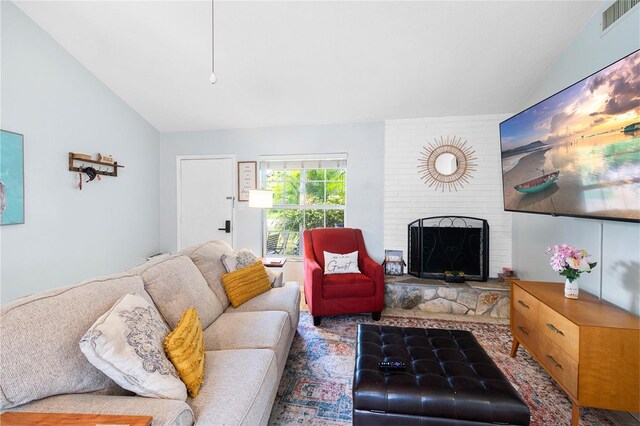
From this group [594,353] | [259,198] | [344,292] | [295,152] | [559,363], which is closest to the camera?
[594,353]

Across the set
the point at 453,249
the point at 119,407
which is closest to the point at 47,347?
the point at 119,407

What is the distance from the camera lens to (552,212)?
2047mm

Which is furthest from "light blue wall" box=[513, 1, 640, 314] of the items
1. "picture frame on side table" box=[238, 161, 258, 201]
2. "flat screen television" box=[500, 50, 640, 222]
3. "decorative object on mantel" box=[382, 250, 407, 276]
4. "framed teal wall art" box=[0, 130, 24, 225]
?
"framed teal wall art" box=[0, 130, 24, 225]

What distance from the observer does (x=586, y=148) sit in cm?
170

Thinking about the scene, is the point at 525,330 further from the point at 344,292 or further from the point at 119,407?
the point at 119,407

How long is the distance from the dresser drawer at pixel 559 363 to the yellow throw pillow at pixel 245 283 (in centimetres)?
202

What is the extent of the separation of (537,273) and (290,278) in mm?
2849

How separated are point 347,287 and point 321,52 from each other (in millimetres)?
2265

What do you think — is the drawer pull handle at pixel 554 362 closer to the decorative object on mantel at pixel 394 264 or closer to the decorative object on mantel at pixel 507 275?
the decorative object on mantel at pixel 507 275

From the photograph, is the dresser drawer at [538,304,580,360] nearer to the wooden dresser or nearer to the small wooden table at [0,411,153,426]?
the wooden dresser

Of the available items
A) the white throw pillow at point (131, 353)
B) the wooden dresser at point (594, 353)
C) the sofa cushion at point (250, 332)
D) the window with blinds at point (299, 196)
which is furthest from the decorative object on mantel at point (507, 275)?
the white throw pillow at point (131, 353)

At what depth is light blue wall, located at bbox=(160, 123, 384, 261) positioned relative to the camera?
3611 millimetres

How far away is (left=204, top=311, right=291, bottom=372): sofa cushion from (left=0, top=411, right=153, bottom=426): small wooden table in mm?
702

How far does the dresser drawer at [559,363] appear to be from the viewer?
4.84ft
